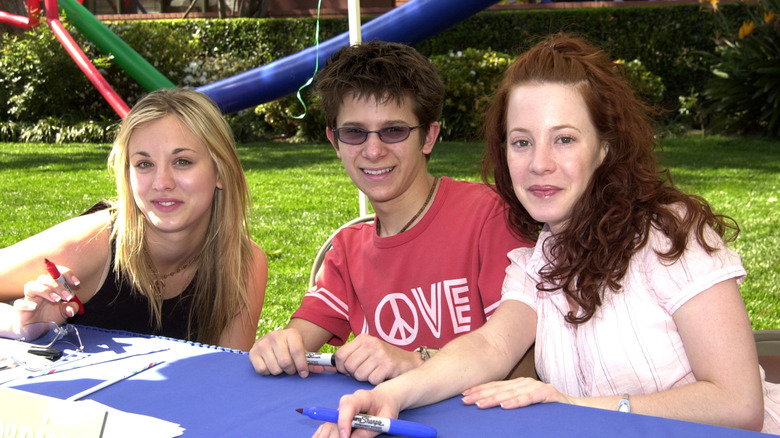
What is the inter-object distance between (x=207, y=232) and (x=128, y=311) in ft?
Result: 1.21

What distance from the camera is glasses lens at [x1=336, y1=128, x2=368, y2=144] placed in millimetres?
2362

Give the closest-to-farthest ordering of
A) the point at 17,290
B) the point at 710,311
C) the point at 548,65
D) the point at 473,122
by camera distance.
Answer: the point at 710,311
the point at 548,65
the point at 17,290
the point at 473,122

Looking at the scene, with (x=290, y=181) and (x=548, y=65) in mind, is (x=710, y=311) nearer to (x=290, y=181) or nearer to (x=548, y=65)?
(x=548, y=65)

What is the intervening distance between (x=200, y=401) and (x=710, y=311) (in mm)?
1078

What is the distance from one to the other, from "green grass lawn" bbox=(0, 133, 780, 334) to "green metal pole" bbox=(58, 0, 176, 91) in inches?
58.5

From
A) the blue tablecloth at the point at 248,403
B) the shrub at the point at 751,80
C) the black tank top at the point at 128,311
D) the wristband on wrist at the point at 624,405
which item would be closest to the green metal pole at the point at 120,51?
the black tank top at the point at 128,311

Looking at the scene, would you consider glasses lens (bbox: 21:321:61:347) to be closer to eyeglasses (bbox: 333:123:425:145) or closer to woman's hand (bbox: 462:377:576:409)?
eyeglasses (bbox: 333:123:425:145)

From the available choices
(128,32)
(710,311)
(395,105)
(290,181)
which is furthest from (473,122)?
(710,311)

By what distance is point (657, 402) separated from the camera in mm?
1580

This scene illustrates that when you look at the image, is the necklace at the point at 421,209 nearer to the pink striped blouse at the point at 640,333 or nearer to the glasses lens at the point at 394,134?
the glasses lens at the point at 394,134

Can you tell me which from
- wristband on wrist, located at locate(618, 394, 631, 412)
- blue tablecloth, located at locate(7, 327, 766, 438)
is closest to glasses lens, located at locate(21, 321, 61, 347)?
blue tablecloth, located at locate(7, 327, 766, 438)

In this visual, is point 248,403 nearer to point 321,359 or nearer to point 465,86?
point 321,359

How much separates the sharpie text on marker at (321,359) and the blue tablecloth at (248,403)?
31 millimetres

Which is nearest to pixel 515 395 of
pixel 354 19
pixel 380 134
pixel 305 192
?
pixel 380 134
